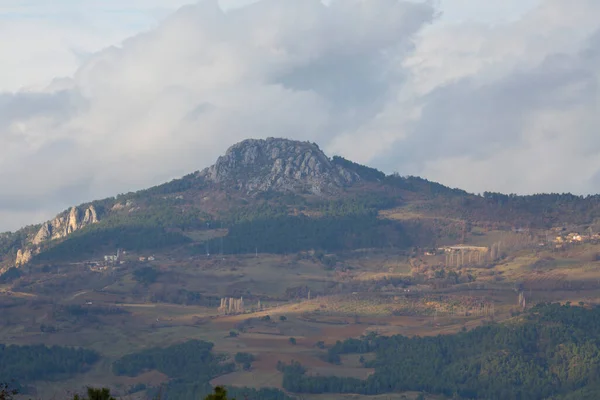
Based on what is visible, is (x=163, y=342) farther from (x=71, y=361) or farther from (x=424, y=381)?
(x=424, y=381)

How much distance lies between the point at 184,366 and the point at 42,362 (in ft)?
73.3

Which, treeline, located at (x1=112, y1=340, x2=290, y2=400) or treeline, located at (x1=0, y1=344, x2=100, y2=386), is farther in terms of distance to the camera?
treeline, located at (x1=0, y1=344, x2=100, y2=386)

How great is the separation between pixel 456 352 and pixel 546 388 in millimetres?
20731

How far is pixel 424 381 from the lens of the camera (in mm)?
169500

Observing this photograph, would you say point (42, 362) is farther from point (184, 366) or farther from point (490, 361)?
point (490, 361)

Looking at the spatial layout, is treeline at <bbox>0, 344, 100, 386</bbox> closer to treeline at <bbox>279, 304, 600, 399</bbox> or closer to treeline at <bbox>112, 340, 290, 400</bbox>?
treeline at <bbox>112, 340, 290, 400</bbox>

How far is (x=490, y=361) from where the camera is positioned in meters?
176

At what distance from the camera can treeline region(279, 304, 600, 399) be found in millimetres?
165500

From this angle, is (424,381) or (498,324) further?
(498,324)

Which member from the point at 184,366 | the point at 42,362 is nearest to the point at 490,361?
the point at 184,366

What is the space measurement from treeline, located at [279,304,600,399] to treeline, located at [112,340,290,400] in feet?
34.3

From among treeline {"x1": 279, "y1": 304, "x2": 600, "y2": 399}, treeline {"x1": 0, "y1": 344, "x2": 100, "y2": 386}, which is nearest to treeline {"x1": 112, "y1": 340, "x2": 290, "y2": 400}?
treeline {"x1": 0, "y1": 344, "x2": 100, "y2": 386}

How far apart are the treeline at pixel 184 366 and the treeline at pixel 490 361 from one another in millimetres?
10449

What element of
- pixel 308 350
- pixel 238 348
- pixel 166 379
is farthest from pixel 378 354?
pixel 166 379
